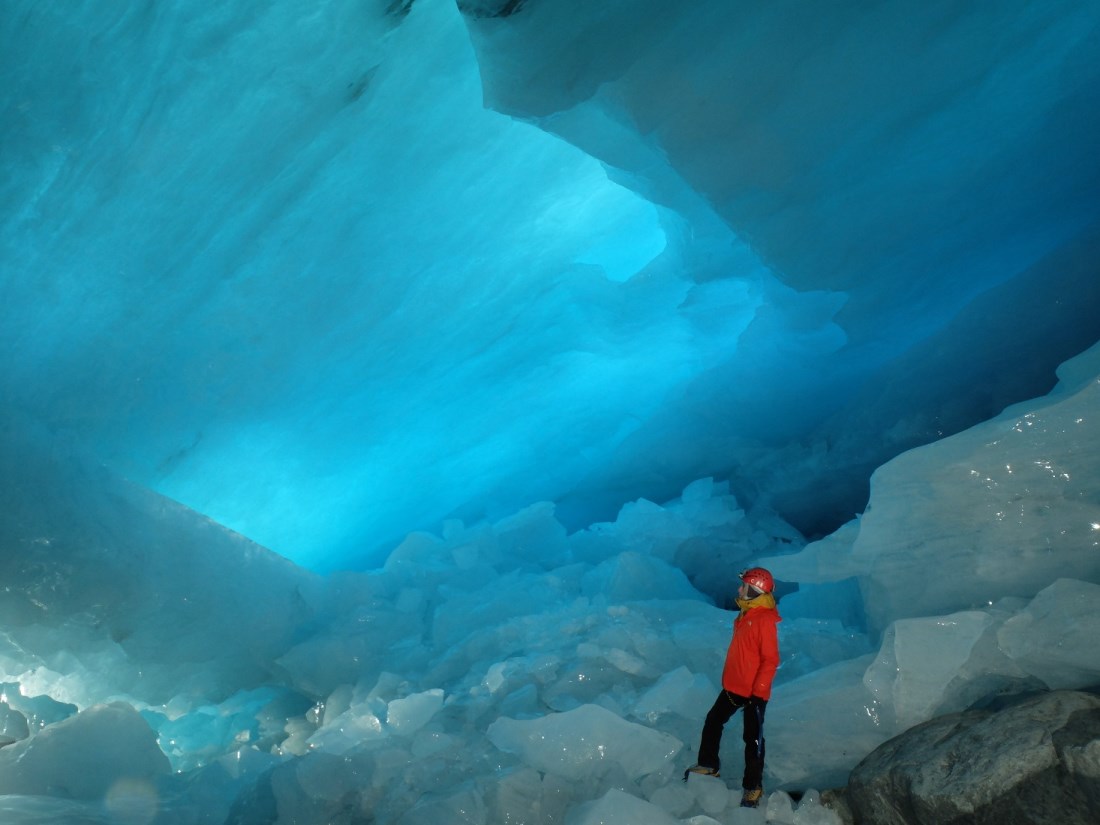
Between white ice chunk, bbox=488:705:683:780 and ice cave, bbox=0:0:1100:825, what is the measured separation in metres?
0.02

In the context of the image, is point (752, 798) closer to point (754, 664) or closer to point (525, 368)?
point (754, 664)

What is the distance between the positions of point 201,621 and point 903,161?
20.8 feet

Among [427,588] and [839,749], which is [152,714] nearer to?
[427,588]

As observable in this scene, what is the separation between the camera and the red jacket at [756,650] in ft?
8.29


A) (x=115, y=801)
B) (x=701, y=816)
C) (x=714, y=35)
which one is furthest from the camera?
(x=714, y=35)

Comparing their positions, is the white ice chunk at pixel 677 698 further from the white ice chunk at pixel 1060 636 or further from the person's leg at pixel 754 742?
the white ice chunk at pixel 1060 636

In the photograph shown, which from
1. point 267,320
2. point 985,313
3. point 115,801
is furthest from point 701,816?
point 985,313

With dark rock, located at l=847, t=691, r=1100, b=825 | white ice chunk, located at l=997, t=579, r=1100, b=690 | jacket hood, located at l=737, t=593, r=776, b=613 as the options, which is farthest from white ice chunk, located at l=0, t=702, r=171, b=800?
white ice chunk, located at l=997, t=579, r=1100, b=690

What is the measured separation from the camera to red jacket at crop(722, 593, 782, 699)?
2.53 metres

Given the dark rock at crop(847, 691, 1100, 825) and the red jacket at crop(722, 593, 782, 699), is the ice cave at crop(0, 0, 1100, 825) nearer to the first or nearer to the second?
the dark rock at crop(847, 691, 1100, 825)

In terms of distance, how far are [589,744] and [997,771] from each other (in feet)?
4.89

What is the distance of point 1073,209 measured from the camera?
251 inches

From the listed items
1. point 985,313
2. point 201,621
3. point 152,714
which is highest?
point 985,313

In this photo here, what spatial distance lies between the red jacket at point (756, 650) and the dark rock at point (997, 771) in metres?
0.47
